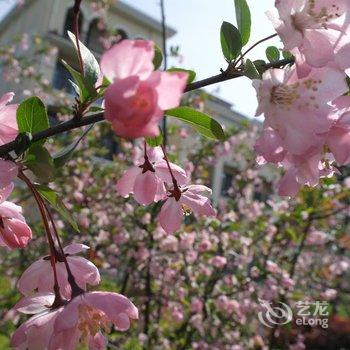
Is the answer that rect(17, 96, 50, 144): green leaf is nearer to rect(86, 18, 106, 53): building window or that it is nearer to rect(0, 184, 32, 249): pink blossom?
rect(0, 184, 32, 249): pink blossom

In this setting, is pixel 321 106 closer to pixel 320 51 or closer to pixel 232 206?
pixel 320 51

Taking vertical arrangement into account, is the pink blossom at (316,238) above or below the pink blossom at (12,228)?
below

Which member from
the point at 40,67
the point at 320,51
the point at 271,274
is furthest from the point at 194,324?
the point at 40,67

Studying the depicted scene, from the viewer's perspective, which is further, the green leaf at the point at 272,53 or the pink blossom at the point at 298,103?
the green leaf at the point at 272,53

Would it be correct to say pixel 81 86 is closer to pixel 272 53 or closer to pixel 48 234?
pixel 48 234

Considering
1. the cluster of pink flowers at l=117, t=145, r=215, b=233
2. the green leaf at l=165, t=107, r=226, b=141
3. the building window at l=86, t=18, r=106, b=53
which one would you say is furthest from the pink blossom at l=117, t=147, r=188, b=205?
the building window at l=86, t=18, r=106, b=53

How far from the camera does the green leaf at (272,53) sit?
2.83 ft

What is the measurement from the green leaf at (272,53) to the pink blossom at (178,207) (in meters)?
0.31

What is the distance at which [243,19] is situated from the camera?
0.84 metres

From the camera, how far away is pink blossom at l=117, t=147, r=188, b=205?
0.93 m

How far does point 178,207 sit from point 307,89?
38 centimetres

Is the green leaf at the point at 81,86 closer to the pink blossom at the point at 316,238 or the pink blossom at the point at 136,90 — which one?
the pink blossom at the point at 136,90

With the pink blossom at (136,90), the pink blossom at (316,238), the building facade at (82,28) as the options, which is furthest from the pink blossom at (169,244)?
the building facade at (82,28)

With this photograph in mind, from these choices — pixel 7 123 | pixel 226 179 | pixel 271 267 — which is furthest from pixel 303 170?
pixel 226 179
